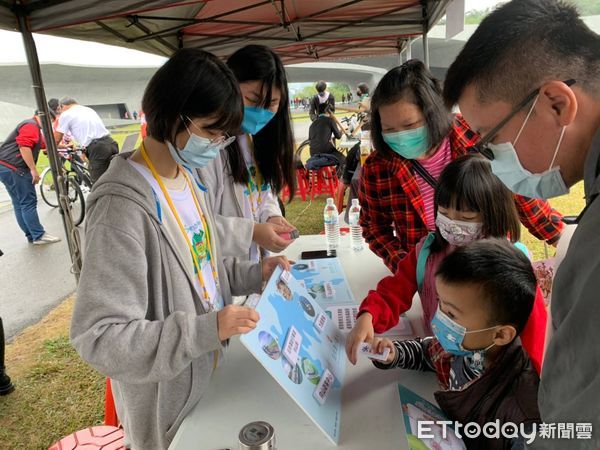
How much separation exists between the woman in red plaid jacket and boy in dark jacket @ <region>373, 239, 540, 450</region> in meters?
0.59

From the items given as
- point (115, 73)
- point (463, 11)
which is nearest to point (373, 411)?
point (463, 11)

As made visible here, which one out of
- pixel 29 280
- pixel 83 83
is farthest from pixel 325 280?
pixel 83 83

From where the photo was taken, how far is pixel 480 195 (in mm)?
1228

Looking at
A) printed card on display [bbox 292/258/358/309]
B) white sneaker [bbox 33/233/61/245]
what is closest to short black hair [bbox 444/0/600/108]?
printed card on display [bbox 292/258/358/309]

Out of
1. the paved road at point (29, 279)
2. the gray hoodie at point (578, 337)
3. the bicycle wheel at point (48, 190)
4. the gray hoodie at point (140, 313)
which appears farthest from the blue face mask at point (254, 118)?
the bicycle wheel at point (48, 190)

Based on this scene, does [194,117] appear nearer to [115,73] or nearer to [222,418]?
[222,418]

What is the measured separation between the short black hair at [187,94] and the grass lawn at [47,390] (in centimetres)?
184

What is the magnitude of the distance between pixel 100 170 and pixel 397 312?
5.89 meters

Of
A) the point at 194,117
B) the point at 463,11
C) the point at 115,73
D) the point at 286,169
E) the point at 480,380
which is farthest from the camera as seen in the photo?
the point at 115,73

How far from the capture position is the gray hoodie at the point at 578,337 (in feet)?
1.58

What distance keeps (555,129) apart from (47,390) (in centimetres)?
314

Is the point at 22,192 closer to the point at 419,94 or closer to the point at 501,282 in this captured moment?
the point at 419,94

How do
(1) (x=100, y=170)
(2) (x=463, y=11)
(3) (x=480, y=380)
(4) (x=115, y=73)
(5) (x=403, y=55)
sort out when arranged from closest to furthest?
(3) (x=480, y=380)
(2) (x=463, y=11)
(1) (x=100, y=170)
(5) (x=403, y=55)
(4) (x=115, y=73)

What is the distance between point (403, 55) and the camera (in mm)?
7324
